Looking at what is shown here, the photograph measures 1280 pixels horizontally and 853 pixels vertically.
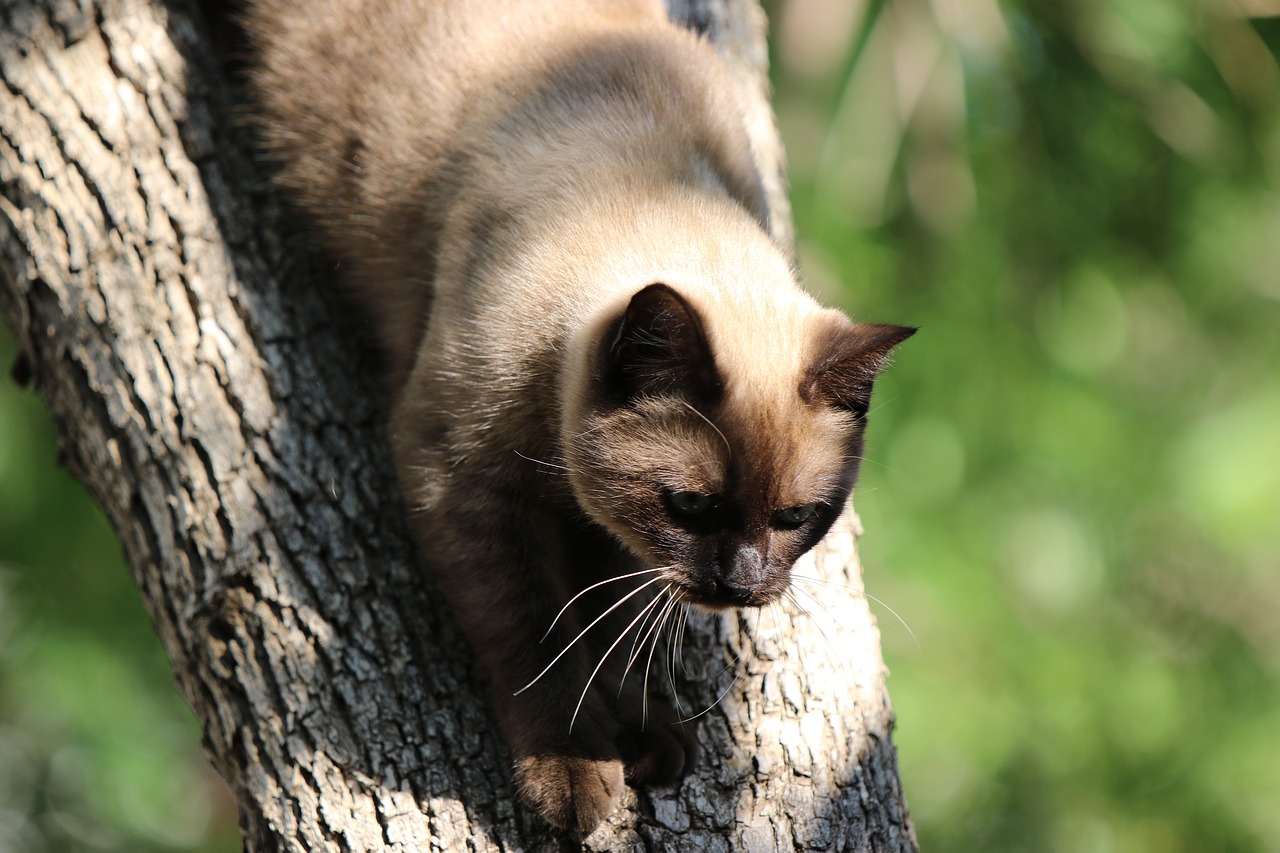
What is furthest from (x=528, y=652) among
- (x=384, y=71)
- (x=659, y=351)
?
(x=384, y=71)

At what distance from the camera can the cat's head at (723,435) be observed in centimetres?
210

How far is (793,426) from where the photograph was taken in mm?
2152

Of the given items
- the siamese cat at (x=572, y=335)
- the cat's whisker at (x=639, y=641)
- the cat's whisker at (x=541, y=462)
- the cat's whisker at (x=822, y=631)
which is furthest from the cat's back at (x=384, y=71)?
the cat's whisker at (x=822, y=631)

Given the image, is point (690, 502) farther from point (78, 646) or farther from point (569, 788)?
point (78, 646)

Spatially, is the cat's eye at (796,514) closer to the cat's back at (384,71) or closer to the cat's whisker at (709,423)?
the cat's whisker at (709,423)

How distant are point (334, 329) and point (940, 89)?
146 inches

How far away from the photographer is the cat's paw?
2188 millimetres

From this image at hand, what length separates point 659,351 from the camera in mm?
2086

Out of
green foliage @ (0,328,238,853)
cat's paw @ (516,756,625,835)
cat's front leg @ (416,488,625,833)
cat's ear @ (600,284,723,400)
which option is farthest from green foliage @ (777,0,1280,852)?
green foliage @ (0,328,238,853)

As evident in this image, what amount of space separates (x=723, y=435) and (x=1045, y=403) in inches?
150

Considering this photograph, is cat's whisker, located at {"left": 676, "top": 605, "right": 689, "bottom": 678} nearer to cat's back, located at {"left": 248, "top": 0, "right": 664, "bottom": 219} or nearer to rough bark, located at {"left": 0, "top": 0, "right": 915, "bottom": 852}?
rough bark, located at {"left": 0, "top": 0, "right": 915, "bottom": 852}

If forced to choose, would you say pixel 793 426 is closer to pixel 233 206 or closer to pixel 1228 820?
pixel 233 206

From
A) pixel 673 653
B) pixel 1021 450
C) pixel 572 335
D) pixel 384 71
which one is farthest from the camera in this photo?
pixel 1021 450

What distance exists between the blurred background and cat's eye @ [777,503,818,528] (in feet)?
9.36
